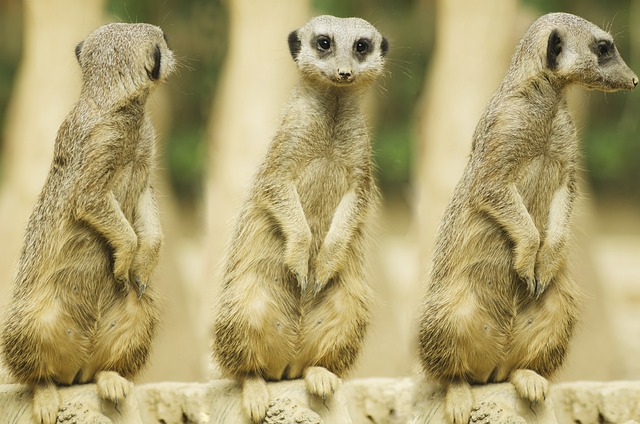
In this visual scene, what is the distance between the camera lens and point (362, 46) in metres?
5.02

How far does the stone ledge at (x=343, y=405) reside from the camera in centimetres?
484

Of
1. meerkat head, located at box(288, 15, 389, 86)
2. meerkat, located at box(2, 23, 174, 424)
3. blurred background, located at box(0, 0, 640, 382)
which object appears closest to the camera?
meerkat, located at box(2, 23, 174, 424)

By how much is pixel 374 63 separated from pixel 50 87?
13.0ft

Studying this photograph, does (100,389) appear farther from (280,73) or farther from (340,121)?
(280,73)

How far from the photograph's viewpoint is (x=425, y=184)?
7.50 m

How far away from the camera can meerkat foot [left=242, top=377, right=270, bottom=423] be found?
16.1ft

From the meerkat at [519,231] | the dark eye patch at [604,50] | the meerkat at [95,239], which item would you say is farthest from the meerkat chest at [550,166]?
the meerkat at [95,239]

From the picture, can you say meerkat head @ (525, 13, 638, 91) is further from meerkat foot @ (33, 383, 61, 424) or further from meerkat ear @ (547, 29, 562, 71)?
meerkat foot @ (33, 383, 61, 424)

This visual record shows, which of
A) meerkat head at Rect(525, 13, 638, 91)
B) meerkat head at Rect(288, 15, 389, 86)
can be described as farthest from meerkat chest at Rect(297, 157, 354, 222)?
meerkat head at Rect(525, 13, 638, 91)

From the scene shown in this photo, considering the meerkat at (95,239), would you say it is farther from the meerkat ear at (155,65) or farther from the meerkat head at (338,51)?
the meerkat head at (338,51)

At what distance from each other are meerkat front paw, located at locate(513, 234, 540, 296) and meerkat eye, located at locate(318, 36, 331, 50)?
131 cm

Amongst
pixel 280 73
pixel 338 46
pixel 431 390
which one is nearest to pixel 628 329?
pixel 280 73

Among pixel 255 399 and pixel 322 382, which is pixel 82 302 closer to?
pixel 255 399

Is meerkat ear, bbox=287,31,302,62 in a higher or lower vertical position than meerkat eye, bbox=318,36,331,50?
lower
